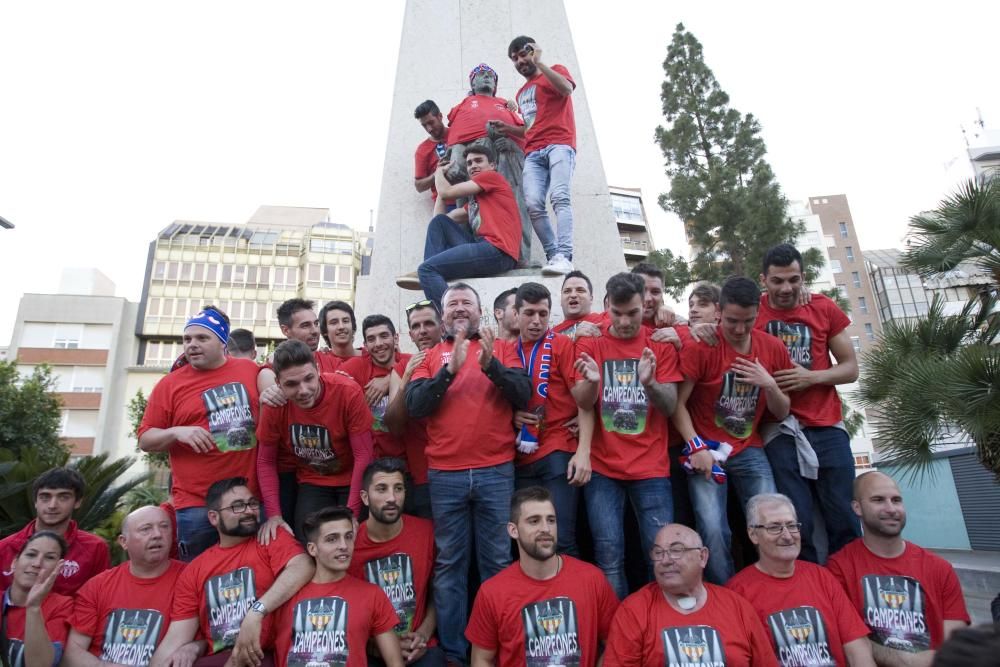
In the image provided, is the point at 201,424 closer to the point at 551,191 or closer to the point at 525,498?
the point at 525,498

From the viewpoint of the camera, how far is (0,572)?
424 centimetres

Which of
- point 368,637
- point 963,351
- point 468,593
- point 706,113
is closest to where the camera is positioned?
point 368,637

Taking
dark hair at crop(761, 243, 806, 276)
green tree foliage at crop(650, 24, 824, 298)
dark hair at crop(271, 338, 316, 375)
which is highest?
green tree foliage at crop(650, 24, 824, 298)

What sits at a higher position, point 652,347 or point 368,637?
point 652,347

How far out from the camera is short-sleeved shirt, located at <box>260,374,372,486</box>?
13.7 feet

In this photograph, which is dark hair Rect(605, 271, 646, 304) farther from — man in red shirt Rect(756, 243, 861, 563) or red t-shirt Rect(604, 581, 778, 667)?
red t-shirt Rect(604, 581, 778, 667)

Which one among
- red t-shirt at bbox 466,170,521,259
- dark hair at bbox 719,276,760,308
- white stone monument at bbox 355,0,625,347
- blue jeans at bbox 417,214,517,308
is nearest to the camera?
dark hair at bbox 719,276,760,308

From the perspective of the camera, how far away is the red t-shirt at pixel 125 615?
3.75 m

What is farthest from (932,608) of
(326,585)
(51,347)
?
(51,347)

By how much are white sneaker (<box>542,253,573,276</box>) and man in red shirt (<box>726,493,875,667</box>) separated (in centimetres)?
328

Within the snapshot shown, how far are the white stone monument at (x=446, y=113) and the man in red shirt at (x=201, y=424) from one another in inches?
104

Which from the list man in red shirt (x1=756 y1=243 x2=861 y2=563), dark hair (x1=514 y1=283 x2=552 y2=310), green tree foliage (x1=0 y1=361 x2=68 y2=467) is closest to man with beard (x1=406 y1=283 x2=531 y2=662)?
dark hair (x1=514 y1=283 x2=552 y2=310)

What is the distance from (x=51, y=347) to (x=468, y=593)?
1969 inches

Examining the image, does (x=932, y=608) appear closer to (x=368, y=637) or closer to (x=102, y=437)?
(x=368, y=637)
